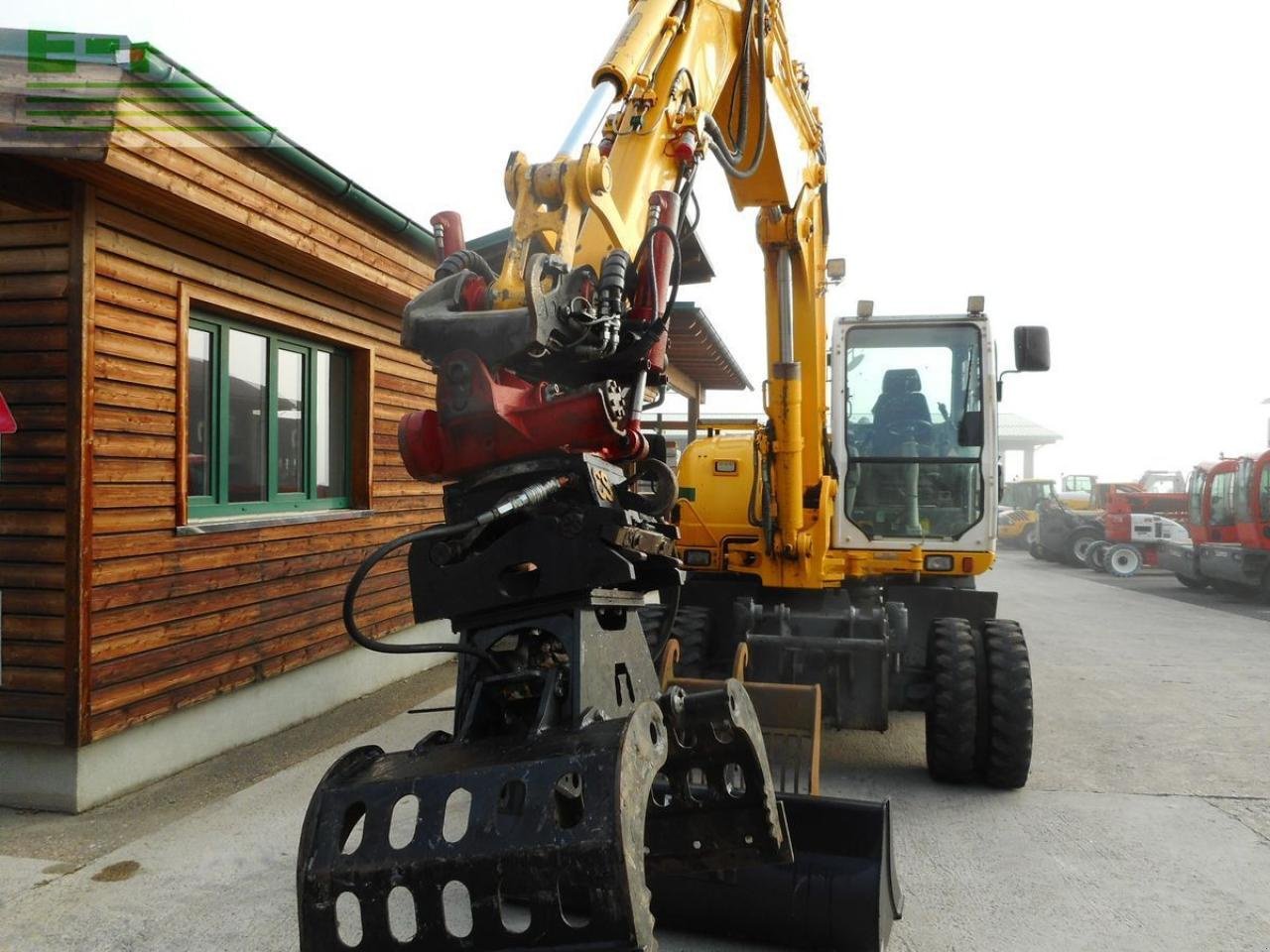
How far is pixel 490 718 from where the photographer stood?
7.16ft

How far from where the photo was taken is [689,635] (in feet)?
18.8

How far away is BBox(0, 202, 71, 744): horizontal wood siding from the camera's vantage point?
445 centimetres

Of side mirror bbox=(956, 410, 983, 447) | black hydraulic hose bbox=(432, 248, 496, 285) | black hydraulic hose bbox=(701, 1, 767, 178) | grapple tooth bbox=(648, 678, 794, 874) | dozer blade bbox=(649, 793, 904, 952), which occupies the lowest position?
dozer blade bbox=(649, 793, 904, 952)

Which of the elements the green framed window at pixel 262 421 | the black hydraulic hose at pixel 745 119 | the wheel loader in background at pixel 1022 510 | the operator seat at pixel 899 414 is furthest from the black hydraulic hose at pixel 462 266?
the wheel loader in background at pixel 1022 510

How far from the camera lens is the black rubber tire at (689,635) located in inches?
224

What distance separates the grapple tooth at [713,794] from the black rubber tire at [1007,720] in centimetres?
280

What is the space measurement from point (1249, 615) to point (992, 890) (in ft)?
42.3

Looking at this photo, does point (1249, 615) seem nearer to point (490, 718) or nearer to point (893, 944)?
point (893, 944)

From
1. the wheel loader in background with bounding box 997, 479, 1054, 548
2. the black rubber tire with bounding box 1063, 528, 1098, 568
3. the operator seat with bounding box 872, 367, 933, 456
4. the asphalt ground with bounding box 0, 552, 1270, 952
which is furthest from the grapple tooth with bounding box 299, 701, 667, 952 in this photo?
the wheel loader in background with bounding box 997, 479, 1054, 548

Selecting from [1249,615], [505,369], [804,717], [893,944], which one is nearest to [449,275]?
[505,369]

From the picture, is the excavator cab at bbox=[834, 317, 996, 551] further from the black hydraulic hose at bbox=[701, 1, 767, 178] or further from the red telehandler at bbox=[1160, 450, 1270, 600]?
the red telehandler at bbox=[1160, 450, 1270, 600]

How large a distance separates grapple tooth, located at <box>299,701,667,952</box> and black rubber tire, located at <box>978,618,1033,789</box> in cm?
367

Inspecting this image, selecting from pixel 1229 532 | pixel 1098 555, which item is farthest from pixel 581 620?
pixel 1098 555

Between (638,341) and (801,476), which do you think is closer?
(638,341)
